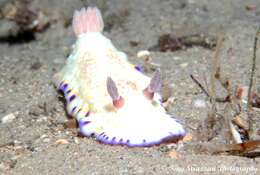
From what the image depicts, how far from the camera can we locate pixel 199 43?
4715mm

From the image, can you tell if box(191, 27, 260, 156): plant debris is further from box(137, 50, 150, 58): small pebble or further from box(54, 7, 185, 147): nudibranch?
box(137, 50, 150, 58): small pebble

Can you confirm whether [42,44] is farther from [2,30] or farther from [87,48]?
[87,48]

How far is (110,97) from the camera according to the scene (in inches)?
116

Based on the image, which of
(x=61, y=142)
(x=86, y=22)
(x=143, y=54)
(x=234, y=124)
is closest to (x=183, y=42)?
(x=143, y=54)

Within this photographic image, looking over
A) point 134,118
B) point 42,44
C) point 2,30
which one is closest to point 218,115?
point 134,118

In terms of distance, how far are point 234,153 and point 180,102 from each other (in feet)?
2.98

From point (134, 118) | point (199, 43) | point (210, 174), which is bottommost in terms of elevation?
point (210, 174)

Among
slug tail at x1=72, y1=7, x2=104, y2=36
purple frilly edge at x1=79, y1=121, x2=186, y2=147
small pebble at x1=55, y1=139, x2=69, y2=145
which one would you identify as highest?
slug tail at x1=72, y1=7, x2=104, y2=36

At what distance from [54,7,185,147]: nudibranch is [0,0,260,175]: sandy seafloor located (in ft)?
0.33

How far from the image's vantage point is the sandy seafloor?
256 centimetres

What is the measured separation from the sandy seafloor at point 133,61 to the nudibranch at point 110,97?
0.10m

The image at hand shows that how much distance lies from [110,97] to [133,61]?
1.55 m

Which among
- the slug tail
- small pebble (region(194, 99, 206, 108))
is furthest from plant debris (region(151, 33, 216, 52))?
small pebble (region(194, 99, 206, 108))

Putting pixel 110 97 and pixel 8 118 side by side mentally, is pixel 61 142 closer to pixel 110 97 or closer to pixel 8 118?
pixel 110 97
